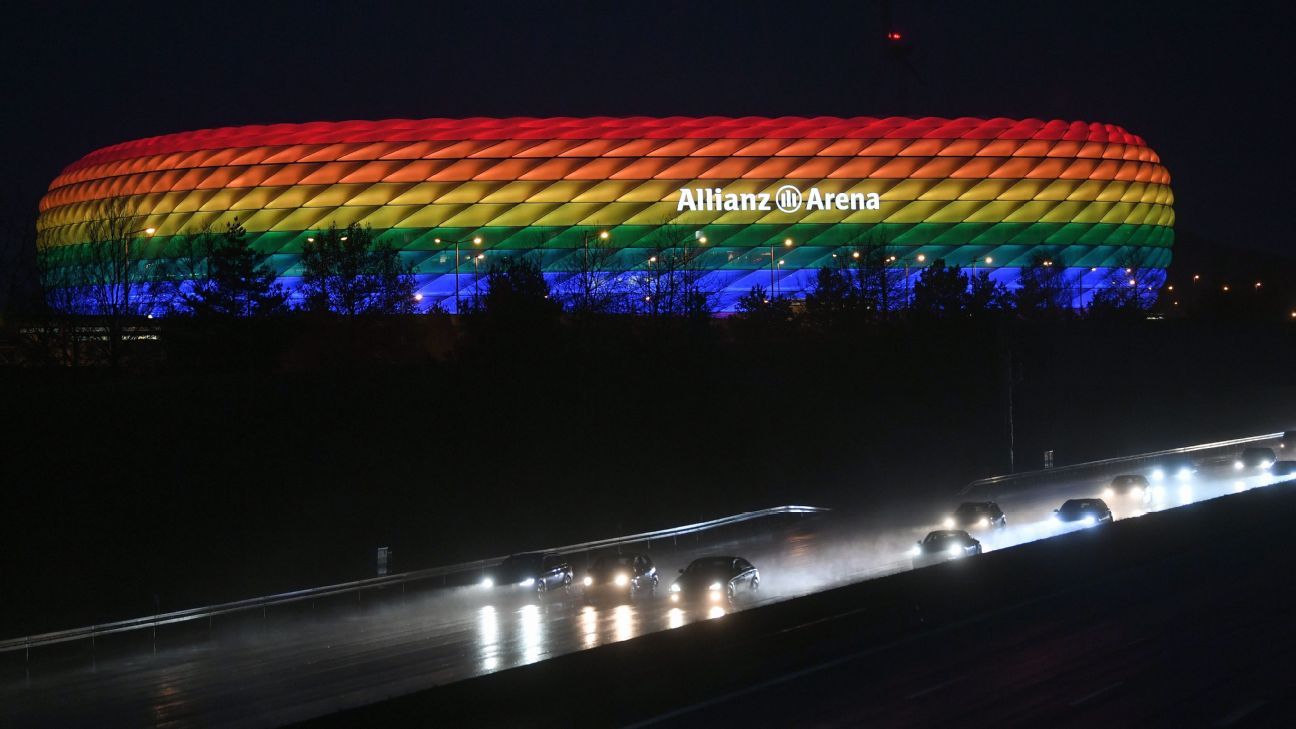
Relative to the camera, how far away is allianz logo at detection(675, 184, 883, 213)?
7788 cm

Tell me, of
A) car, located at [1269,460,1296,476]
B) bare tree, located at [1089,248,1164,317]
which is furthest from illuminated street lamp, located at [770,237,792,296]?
car, located at [1269,460,1296,476]

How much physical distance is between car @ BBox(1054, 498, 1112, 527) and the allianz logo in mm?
45773

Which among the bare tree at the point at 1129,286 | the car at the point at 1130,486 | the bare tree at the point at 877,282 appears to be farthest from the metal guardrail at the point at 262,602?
the bare tree at the point at 1129,286

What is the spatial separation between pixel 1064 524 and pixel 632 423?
16642 millimetres

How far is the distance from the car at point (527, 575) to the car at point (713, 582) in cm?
355

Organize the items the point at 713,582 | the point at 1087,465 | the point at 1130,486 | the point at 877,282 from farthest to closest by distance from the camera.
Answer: the point at 877,282, the point at 1087,465, the point at 1130,486, the point at 713,582

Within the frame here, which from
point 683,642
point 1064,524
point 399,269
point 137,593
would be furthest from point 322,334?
point 683,642

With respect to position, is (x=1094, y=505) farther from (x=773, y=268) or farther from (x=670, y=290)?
(x=773, y=268)

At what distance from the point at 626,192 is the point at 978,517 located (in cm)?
4579

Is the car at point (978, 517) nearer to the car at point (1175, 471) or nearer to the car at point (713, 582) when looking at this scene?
the car at point (713, 582)

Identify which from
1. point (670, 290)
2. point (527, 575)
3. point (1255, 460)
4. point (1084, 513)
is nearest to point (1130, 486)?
point (1255, 460)

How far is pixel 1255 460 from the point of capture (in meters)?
45.9

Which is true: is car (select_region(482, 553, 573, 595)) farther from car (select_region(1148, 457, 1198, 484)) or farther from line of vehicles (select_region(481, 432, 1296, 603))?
car (select_region(1148, 457, 1198, 484))

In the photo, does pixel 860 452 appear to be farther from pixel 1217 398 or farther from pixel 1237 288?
pixel 1237 288
